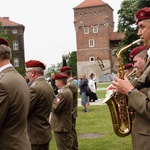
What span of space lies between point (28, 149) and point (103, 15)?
73.0m

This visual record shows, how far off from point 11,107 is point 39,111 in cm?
178

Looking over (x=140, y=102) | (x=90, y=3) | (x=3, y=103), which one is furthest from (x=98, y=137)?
(x=90, y=3)

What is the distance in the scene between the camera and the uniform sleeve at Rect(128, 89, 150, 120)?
293 centimetres

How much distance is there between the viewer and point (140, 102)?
117 inches

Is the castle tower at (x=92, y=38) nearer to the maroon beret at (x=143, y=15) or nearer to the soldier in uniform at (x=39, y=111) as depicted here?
the soldier in uniform at (x=39, y=111)

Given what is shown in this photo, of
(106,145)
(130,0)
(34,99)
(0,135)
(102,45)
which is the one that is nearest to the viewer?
(0,135)

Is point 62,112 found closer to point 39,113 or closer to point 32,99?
point 39,113

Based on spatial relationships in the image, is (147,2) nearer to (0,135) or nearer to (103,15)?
(0,135)

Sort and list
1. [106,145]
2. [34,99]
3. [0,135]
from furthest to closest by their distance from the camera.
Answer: [106,145] → [34,99] → [0,135]

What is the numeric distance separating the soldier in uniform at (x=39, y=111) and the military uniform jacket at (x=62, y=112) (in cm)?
110

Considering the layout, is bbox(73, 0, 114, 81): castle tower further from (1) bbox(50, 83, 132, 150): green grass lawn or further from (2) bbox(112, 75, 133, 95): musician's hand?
(2) bbox(112, 75, 133, 95): musician's hand

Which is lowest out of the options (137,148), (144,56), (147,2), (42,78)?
(137,148)

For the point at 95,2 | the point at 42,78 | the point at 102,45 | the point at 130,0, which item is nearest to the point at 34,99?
the point at 42,78

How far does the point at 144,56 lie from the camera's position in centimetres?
372
